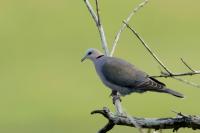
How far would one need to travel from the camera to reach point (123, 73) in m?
6.18

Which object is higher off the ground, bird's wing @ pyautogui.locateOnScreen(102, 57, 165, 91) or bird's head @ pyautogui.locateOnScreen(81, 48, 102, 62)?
bird's head @ pyautogui.locateOnScreen(81, 48, 102, 62)

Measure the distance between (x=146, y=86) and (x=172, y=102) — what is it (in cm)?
759

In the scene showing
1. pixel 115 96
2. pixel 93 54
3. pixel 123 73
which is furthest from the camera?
pixel 93 54

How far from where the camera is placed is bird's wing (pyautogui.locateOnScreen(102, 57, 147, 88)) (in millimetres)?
6133

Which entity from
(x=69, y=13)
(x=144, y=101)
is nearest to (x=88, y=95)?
(x=144, y=101)

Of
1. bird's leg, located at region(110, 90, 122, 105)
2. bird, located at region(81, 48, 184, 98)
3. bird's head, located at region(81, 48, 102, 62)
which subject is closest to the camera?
bird's leg, located at region(110, 90, 122, 105)

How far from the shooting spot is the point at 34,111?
14484mm

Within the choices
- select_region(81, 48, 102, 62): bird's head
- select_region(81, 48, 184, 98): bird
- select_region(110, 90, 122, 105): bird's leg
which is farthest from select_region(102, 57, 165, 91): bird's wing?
select_region(81, 48, 102, 62): bird's head

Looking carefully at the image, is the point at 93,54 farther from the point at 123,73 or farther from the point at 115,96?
the point at 115,96

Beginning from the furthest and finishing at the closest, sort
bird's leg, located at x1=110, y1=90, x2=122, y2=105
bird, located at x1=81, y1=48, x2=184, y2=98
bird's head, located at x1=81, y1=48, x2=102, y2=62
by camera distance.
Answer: bird's head, located at x1=81, y1=48, x2=102, y2=62
bird, located at x1=81, y1=48, x2=184, y2=98
bird's leg, located at x1=110, y1=90, x2=122, y2=105

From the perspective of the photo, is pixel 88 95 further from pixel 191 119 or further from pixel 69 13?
pixel 191 119

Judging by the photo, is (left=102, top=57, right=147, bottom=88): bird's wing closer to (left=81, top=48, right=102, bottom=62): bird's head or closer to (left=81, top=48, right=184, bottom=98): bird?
(left=81, top=48, right=184, bottom=98): bird

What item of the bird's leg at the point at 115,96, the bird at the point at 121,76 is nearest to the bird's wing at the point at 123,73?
the bird at the point at 121,76

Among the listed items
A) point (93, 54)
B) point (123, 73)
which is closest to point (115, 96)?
point (123, 73)
